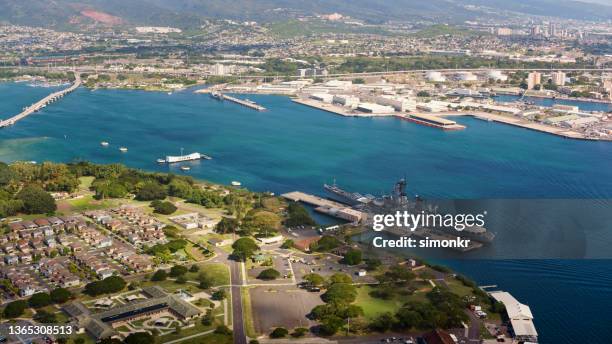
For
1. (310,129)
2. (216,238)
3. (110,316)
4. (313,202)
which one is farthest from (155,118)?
(110,316)

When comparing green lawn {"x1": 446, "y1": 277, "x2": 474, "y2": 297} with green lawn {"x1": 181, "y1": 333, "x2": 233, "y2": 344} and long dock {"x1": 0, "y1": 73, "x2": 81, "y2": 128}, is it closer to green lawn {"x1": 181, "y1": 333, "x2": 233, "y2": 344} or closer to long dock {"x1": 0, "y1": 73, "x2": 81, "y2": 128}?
green lawn {"x1": 181, "y1": 333, "x2": 233, "y2": 344}

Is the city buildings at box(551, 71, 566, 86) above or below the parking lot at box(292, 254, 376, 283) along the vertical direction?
above

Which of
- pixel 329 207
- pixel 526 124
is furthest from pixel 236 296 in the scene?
pixel 526 124

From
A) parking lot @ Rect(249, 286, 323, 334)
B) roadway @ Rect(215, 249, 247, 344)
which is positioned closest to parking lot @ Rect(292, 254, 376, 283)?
parking lot @ Rect(249, 286, 323, 334)

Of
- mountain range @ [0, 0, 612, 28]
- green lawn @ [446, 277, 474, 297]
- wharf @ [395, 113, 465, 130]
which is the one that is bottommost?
green lawn @ [446, 277, 474, 297]

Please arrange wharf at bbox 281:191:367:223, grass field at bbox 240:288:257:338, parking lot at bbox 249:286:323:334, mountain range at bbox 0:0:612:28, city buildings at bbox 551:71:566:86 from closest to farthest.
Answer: grass field at bbox 240:288:257:338
parking lot at bbox 249:286:323:334
wharf at bbox 281:191:367:223
city buildings at bbox 551:71:566:86
mountain range at bbox 0:0:612:28

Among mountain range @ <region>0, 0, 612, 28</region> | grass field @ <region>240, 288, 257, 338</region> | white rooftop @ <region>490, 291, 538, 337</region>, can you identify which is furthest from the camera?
mountain range @ <region>0, 0, 612, 28</region>

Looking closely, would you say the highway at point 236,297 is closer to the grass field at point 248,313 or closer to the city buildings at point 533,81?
the grass field at point 248,313
